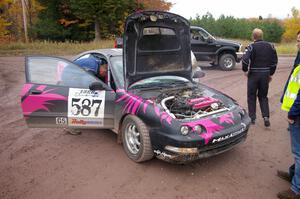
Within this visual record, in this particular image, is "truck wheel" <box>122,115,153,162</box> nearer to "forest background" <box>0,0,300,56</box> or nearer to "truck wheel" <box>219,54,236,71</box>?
"truck wheel" <box>219,54,236,71</box>

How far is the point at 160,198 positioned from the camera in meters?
3.30

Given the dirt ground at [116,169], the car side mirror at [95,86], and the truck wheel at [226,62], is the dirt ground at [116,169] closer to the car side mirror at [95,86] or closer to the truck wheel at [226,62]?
the car side mirror at [95,86]

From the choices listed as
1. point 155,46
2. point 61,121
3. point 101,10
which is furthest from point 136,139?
point 101,10

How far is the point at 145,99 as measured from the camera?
405 centimetres

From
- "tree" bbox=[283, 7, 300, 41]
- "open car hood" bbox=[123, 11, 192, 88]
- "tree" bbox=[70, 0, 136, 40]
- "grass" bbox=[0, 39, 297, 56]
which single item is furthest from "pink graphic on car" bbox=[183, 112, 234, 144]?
"tree" bbox=[283, 7, 300, 41]

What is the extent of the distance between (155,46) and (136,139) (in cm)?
164

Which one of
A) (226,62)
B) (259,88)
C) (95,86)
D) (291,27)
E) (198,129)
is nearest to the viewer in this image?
(198,129)

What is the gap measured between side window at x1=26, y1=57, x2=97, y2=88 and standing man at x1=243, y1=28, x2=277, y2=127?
2965 mm

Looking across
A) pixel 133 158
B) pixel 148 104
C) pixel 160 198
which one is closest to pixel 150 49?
pixel 148 104

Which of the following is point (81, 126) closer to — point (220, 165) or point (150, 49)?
point (150, 49)

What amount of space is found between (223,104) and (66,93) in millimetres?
2470

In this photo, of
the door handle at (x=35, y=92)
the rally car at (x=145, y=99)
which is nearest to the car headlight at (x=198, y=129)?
the rally car at (x=145, y=99)

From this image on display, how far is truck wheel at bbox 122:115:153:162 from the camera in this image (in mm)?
3828

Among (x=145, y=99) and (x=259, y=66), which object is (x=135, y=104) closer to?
(x=145, y=99)
